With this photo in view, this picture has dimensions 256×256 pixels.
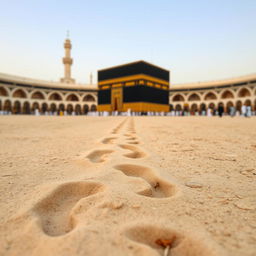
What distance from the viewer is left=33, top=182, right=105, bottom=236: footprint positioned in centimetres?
48

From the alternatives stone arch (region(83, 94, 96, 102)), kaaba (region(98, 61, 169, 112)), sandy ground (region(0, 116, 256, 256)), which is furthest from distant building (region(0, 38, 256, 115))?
sandy ground (region(0, 116, 256, 256))

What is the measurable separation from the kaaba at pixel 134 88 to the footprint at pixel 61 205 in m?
21.2

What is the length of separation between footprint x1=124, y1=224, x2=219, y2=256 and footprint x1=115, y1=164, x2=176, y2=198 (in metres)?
0.25

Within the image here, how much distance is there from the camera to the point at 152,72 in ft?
78.8

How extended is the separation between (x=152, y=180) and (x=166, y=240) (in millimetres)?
415

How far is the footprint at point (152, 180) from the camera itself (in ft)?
2.36

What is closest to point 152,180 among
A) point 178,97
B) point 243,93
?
point 243,93

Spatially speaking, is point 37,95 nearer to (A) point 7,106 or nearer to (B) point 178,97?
(A) point 7,106

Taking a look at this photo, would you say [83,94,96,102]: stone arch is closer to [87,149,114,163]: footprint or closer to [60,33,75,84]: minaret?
[60,33,75,84]: minaret

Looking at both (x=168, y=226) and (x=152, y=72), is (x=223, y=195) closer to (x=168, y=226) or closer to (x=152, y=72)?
(x=168, y=226)

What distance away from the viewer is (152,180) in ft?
2.74

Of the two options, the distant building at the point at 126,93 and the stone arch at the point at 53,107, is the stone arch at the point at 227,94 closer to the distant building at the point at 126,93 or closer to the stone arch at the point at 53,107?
the distant building at the point at 126,93

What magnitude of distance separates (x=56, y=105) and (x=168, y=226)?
3208 centimetres

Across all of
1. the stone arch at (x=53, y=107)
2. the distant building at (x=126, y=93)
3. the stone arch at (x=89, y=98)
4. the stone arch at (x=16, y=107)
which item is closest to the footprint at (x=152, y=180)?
the distant building at (x=126, y=93)
